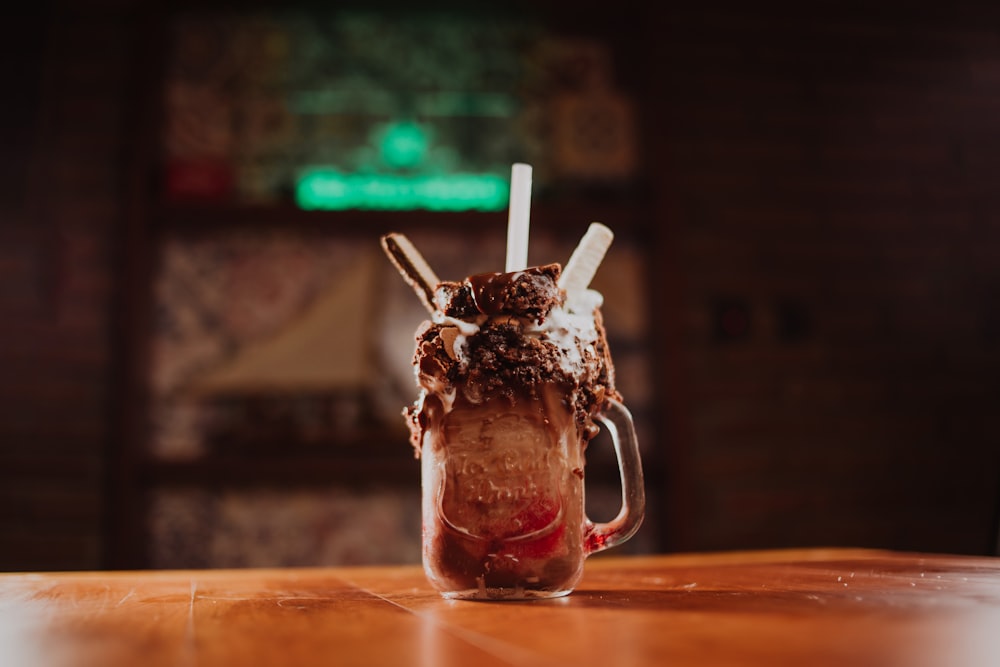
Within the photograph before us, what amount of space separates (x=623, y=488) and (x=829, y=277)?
9.84 feet

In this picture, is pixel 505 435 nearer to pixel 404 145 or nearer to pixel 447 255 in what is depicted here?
pixel 447 255

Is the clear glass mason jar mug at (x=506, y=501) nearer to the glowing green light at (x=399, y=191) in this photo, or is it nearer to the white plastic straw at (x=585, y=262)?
the white plastic straw at (x=585, y=262)

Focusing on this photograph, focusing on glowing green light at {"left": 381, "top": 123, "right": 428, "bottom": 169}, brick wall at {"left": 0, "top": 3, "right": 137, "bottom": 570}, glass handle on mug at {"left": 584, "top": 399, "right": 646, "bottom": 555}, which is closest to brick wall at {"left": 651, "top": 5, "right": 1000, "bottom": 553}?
glowing green light at {"left": 381, "top": 123, "right": 428, "bottom": 169}

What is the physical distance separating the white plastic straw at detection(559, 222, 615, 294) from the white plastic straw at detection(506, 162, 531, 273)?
0.05 metres

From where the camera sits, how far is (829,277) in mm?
3609

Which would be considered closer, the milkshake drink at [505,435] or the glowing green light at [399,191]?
the milkshake drink at [505,435]

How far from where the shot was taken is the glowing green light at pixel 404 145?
349 cm

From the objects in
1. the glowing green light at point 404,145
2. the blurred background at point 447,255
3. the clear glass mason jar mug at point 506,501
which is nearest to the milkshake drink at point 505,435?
the clear glass mason jar mug at point 506,501

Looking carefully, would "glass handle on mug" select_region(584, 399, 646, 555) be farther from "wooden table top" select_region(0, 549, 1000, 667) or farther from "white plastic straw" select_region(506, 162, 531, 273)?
→ "white plastic straw" select_region(506, 162, 531, 273)

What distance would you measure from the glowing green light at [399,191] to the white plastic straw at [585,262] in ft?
8.21

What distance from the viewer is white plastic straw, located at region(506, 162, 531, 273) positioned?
2.96ft

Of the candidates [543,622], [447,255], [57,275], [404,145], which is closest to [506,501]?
[543,622]

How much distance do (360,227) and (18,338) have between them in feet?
4.27

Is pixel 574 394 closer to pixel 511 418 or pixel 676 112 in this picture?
pixel 511 418
